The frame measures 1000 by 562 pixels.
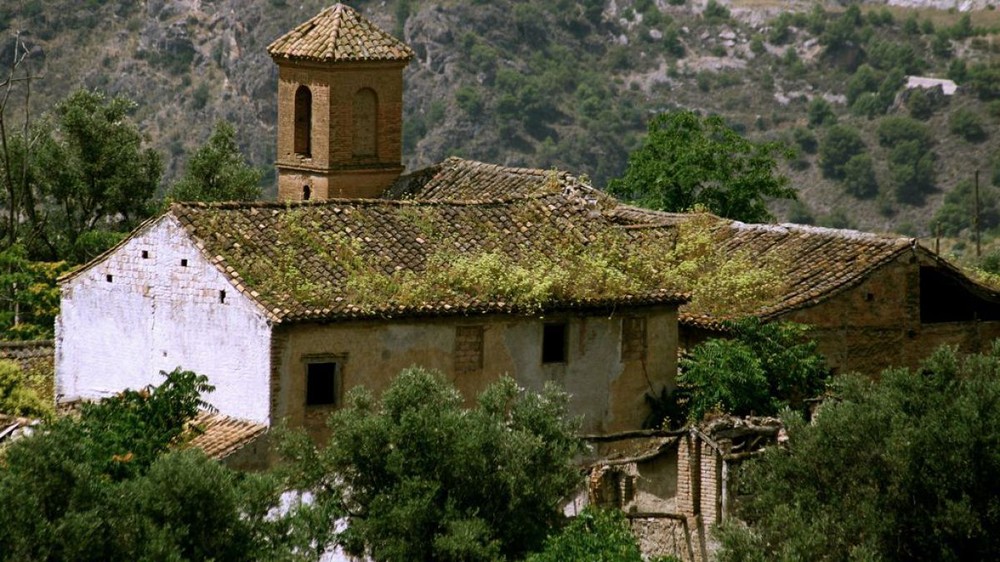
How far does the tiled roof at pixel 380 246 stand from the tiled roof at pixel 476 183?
2.43 m

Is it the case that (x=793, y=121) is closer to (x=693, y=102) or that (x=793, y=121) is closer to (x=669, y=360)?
(x=693, y=102)

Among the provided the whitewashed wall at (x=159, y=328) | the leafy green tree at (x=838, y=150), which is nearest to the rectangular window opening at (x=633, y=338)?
the whitewashed wall at (x=159, y=328)

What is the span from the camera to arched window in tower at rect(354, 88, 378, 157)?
3834 cm

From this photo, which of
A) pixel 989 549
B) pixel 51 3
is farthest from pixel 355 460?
pixel 51 3

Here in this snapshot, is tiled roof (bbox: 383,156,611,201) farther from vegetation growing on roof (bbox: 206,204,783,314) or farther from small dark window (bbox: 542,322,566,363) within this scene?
small dark window (bbox: 542,322,566,363)

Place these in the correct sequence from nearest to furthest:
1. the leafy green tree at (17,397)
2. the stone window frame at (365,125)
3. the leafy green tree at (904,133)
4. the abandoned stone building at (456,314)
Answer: the abandoned stone building at (456,314) → the leafy green tree at (17,397) → the stone window frame at (365,125) → the leafy green tree at (904,133)

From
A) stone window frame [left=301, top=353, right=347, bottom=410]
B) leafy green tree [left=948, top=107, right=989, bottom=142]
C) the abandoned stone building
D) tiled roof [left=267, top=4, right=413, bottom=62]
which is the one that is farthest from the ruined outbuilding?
leafy green tree [left=948, top=107, right=989, bottom=142]

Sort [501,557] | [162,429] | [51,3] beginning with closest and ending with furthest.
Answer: [501,557] < [162,429] < [51,3]

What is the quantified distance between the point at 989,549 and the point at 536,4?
7889 centimetres

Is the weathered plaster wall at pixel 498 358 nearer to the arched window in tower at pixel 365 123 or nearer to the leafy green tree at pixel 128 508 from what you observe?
the leafy green tree at pixel 128 508

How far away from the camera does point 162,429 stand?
25453 millimetres

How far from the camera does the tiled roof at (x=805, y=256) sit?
1227 inches

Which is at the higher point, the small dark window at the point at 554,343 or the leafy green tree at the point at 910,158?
the leafy green tree at the point at 910,158

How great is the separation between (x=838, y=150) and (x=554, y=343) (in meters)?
61.3
